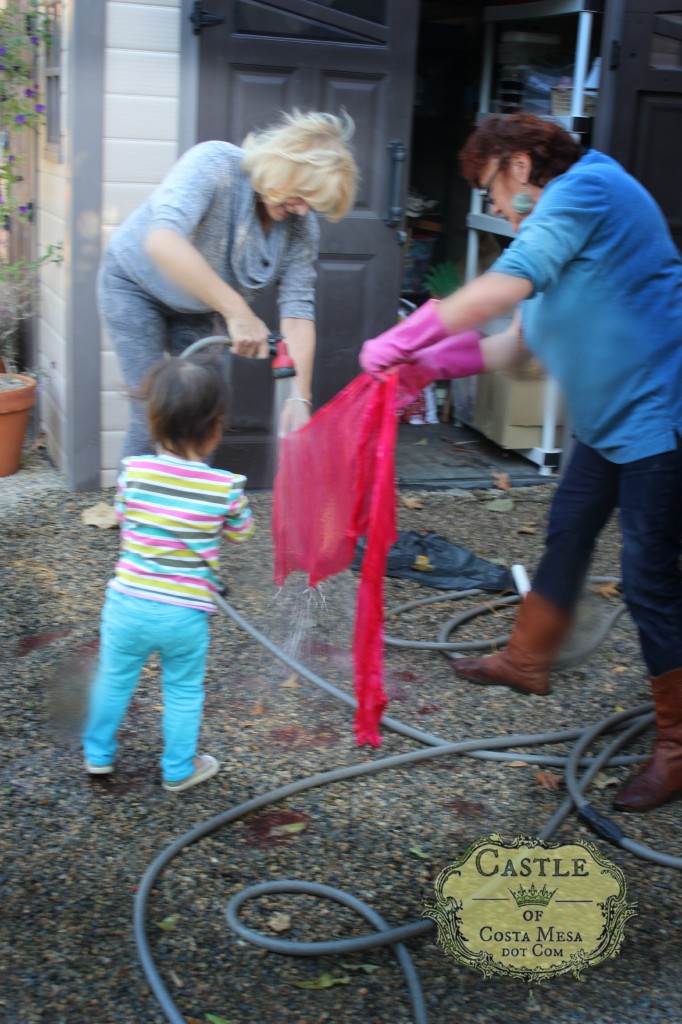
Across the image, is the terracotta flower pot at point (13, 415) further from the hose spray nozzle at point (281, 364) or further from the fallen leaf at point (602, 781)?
the fallen leaf at point (602, 781)

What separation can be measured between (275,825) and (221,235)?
1.78 meters

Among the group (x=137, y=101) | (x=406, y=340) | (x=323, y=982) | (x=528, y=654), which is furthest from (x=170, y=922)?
(x=137, y=101)

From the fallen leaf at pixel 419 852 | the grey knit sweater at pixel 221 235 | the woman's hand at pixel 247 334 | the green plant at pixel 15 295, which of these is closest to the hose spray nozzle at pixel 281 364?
the woman's hand at pixel 247 334

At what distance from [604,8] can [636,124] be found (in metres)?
0.72

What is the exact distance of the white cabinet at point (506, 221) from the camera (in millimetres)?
5602

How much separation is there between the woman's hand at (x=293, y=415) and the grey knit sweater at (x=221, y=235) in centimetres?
38

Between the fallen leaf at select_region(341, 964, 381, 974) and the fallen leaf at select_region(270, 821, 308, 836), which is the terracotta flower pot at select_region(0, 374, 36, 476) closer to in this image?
the fallen leaf at select_region(270, 821, 308, 836)

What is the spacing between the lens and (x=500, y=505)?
5590 millimetres

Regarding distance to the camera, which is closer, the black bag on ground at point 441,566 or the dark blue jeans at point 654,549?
the dark blue jeans at point 654,549

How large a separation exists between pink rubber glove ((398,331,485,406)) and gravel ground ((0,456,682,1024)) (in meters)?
1.05

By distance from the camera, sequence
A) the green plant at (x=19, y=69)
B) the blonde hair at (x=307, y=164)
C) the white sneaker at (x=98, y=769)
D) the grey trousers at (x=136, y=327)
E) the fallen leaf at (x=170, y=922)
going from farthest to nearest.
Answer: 1. the green plant at (x=19, y=69)
2. the grey trousers at (x=136, y=327)
3. the blonde hair at (x=307, y=164)
4. the white sneaker at (x=98, y=769)
5. the fallen leaf at (x=170, y=922)

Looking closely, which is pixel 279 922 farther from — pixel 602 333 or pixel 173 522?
pixel 602 333

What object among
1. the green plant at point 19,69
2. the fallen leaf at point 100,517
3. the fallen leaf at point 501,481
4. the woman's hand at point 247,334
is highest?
the green plant at point 19,69

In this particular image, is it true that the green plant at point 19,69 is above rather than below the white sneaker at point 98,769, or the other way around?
above
